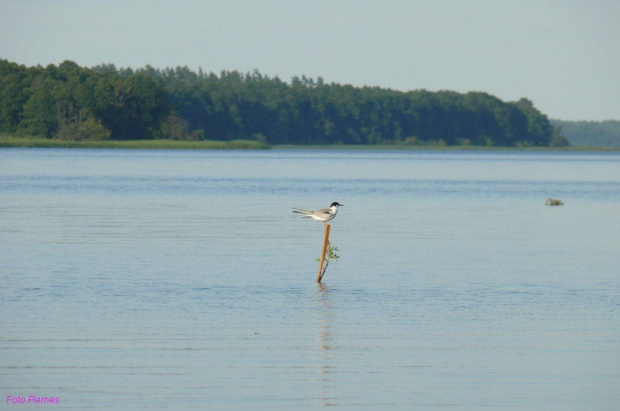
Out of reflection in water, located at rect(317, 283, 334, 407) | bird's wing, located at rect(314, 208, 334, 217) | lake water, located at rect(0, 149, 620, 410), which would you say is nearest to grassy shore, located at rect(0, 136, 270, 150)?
lake water, located at rect(0, 149, 620, 410)

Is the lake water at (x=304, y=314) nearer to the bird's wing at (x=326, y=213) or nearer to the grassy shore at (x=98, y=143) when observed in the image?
the bird's wing at (x=326, y=213)

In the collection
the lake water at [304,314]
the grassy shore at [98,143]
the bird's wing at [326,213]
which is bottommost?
the grassy shore at [98,143]

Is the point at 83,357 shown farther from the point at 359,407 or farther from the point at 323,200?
the point at 323,200

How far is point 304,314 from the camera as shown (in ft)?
59.9

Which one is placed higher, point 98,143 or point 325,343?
point 325,343

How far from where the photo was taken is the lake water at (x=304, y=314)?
41.8ft

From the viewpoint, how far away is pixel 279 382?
13.0 metres

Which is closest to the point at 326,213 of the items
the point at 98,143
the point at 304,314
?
the point at 304,314

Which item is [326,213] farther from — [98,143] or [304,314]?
[98,143]

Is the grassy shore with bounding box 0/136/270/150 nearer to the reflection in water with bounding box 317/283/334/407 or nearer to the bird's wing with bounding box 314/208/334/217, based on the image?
the bird's wing with bounding box 314/208/334/217

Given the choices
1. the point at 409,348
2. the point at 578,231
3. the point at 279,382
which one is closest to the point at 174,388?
the point at 279,382

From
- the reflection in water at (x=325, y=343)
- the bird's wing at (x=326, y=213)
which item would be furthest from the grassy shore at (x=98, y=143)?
the reflection in water at (x=325, y=343)

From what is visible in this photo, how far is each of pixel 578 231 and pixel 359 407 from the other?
27.9 m

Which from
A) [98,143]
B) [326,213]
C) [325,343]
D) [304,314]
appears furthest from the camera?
[98,143]
